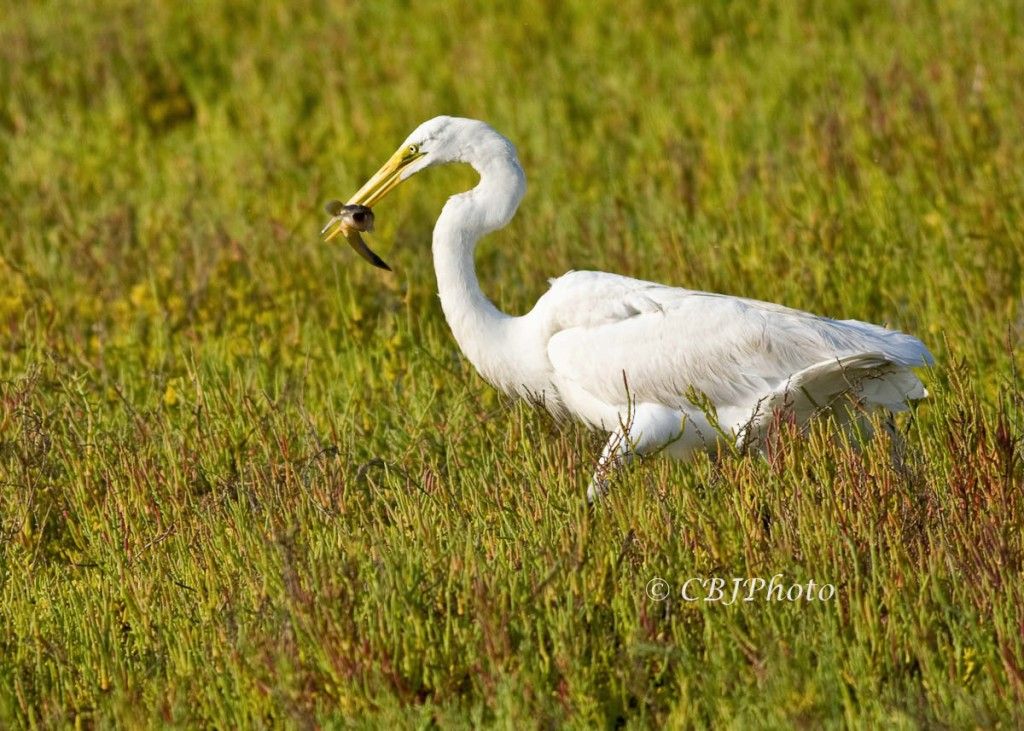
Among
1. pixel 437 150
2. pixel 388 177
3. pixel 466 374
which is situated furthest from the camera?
pixel 466 374

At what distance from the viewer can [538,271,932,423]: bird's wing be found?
4.91 metres

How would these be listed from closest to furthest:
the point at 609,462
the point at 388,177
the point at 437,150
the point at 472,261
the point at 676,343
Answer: the point at 609,462, the point at 676,343, the point at 472,261, the point at 437,150, the point at 388,177

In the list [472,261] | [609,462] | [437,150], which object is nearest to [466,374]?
[472,261]

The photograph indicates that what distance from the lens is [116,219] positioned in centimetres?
779

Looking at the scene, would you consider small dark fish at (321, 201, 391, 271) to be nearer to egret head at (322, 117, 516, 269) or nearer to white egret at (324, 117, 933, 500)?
egret head at (322, 117, 516, 269)

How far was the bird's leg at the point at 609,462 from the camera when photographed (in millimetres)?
4525

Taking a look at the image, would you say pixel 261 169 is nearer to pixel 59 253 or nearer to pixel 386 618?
pixel 59 253

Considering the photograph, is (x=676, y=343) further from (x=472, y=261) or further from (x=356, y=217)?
(x=356, y=217)

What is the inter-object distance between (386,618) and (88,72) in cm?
757

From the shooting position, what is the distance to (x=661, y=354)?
496 centimetres

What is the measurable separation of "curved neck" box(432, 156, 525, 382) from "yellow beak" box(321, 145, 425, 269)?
0.96 ft

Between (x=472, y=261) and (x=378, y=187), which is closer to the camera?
(x=472, y=261)

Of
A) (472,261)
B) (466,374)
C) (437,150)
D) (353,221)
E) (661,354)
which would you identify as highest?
(437,150)

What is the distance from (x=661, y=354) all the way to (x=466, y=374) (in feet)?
3.55
